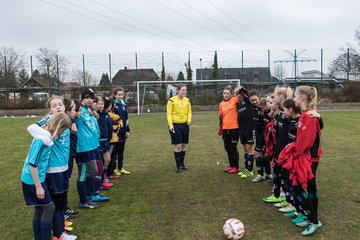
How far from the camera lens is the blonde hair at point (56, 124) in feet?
12.1

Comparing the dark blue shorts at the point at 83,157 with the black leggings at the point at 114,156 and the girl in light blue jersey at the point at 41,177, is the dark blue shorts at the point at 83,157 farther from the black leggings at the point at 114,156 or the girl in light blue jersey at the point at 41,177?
the black leggings at the point at 114,156

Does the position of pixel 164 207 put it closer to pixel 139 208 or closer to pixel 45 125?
pixel 139 208

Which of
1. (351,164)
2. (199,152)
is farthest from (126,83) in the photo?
(351,164)

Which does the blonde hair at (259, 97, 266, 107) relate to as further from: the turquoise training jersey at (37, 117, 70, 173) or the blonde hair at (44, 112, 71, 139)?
the blonde hair at (44, 112, 71, 139)

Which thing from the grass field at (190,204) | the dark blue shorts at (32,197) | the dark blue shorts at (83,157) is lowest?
the grass field at (190,204)

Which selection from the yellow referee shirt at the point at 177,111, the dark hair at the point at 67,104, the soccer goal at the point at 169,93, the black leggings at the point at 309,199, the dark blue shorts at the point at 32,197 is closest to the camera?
the dark blue shorts at the point at 32,197

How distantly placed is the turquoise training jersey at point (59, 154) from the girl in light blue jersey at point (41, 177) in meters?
0.14

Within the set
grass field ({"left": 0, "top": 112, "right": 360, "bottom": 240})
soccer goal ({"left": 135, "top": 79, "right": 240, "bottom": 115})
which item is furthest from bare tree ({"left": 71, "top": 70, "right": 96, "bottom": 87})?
grass field ({"left": 0, "top": 112, "right": 360, "bottom": 240})

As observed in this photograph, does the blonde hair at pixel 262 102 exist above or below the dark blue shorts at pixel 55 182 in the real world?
above

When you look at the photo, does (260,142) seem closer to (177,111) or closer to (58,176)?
(177,111)

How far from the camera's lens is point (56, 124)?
3703 millimetres

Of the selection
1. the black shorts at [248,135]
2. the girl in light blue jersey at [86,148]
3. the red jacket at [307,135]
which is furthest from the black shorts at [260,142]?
the girl in light blue jersey at [86,148]

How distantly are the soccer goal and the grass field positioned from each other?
19142mm

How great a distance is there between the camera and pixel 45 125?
12.3 feet
